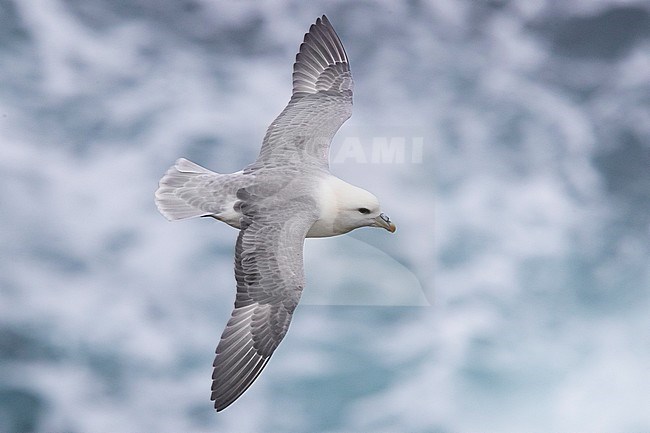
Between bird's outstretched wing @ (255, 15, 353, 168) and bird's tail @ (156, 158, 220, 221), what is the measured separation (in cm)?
21

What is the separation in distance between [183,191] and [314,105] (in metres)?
0.63

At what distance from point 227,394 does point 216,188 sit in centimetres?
68

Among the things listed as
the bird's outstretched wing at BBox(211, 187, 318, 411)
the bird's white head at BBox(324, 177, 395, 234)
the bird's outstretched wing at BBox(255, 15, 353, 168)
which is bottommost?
the bird's outstretched wing at BBox(211, 187, 318, 411)

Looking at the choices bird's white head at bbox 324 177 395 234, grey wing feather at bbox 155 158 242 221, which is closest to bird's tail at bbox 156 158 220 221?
grey wing feather at bbox 155 158 242 221

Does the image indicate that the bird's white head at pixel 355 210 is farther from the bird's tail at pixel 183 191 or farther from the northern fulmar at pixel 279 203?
the bird's tail at pixel 183 191

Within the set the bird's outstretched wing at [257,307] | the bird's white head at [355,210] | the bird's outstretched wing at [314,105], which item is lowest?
the bird's outstretched wing at [257,307]

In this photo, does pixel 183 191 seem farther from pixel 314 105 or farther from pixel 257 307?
pixel 314 105

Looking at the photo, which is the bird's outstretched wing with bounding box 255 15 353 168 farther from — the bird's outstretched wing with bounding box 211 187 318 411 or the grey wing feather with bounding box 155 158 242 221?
the bird's outstretched wing with bounding box 211 187 318 411

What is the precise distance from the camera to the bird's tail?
9.88 ft

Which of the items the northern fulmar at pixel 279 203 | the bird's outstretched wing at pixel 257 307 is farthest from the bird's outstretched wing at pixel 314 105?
the bird's outstretched wing at pixel 257 307

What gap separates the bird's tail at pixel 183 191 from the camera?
3012 mm

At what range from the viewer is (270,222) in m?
2.86

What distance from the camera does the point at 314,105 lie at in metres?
3.43

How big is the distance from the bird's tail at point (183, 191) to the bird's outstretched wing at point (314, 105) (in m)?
0.21
